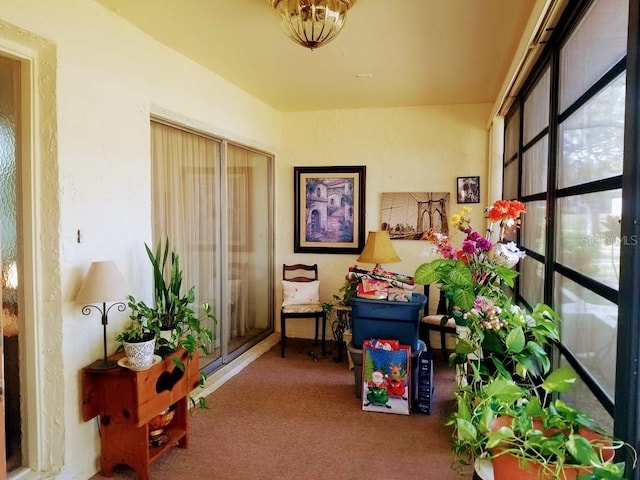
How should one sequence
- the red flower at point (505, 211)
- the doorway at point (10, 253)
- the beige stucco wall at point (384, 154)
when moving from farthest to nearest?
the beige stucco wall at point (384, 154)
the doorway at point (10, 253)
the red flower at point (505, 211)

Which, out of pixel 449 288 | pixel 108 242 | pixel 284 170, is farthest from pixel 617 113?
pixel 284 170

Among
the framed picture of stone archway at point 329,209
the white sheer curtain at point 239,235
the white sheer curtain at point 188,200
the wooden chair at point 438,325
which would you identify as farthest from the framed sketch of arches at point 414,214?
the white sheer curtain at point 188,200

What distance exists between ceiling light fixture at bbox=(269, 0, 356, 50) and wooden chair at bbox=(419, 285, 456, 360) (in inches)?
98.0

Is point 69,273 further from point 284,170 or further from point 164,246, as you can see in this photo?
point 284,170

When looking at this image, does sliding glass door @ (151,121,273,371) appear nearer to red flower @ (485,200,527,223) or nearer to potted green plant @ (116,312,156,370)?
potted green plant @ (116,312,156,370)

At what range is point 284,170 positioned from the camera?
16.0ft

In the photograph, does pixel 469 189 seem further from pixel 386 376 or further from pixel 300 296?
pixel 386 376

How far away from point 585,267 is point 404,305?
1.57 metres

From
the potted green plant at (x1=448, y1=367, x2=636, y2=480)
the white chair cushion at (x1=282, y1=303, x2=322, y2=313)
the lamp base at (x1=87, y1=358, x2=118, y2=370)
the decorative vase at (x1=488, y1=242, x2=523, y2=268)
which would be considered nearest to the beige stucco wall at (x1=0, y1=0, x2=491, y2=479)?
the lamp base at (x1=87, y1=358, x2=118, y2=370)

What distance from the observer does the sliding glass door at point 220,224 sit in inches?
123

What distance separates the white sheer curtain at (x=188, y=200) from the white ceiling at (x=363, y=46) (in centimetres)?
64

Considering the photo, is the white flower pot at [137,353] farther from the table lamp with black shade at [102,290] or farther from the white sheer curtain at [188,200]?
the white sheer curtain at [188,200]

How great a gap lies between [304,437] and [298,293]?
1873mm

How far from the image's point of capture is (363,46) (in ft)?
9.40
